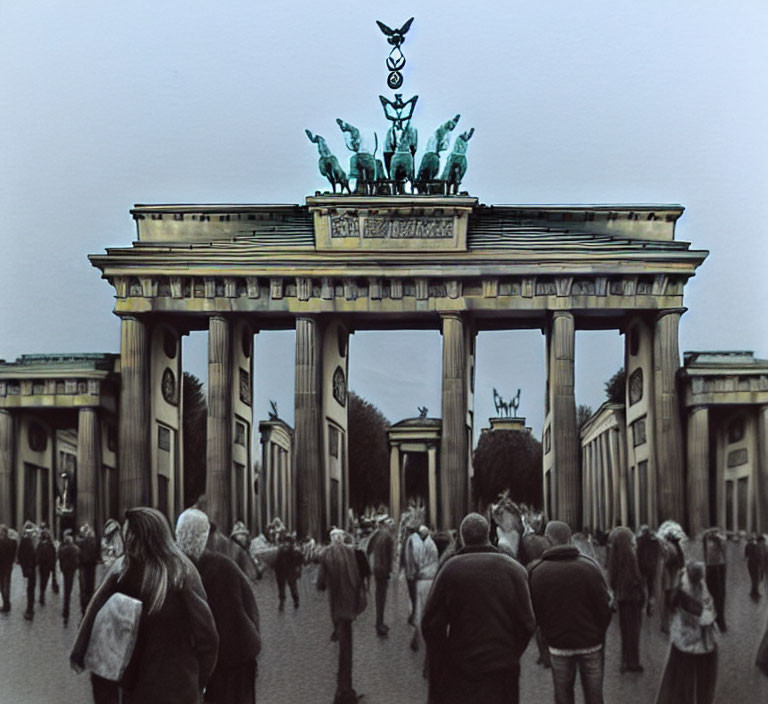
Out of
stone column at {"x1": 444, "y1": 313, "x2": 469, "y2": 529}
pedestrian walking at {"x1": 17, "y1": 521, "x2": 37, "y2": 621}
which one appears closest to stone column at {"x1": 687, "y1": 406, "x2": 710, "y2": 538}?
stone column at {"x1": 444, "y1": 313, "x2": 469, "y2": 529}

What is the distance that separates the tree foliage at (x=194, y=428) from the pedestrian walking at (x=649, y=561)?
6254 mm

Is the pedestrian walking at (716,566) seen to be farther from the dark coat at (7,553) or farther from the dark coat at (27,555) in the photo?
the dark coat at (7,553)

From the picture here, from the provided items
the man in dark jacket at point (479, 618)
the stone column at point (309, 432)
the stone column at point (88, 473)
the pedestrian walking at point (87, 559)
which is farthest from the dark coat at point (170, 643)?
the stone column at point (309, 432)

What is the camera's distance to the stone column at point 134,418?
1741cm

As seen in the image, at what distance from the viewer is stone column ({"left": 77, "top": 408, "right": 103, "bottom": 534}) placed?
55.0ft

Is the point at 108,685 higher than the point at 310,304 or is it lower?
lower

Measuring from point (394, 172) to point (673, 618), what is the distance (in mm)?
7727

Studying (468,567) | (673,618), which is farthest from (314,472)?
(468,567)

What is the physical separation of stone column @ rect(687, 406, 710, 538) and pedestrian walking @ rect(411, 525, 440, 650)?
3.61 m

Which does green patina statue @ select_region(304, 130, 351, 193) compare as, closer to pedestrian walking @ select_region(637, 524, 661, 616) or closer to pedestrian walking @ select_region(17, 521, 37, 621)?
pedestrian walking @ select_region(17, 521, 37, 621)

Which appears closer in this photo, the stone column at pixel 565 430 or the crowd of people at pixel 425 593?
the crowd of people at pixel 425 593

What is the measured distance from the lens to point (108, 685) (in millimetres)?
9664

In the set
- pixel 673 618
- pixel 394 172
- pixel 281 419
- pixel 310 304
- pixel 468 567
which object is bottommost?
pixel 673 618

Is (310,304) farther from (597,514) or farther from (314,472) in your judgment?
(597,514)
